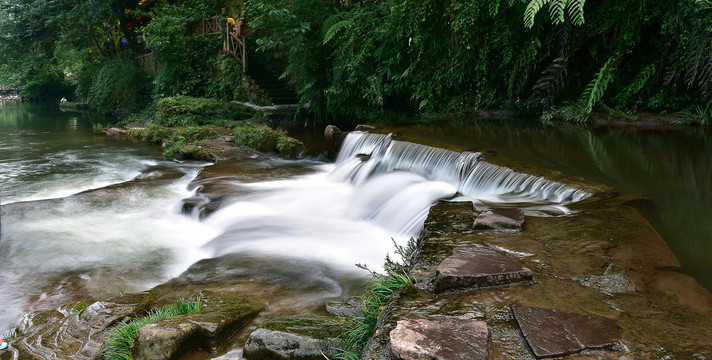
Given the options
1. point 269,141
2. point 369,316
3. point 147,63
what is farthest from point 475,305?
point 147,63

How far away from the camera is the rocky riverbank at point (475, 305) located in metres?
2.37

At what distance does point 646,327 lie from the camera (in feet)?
8.14

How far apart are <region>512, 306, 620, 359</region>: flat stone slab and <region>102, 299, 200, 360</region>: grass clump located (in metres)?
2.41

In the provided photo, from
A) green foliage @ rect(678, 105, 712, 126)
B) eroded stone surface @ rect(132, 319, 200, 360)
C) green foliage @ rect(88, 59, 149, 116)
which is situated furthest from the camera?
green foliage @ rect(88, 59, 149, 116)

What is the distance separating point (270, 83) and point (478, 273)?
16.8 metres

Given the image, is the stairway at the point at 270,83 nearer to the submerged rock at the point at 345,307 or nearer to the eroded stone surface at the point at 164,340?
the submerged rock at the point at 345,307

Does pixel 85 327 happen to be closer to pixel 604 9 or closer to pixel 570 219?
pixel 570 219

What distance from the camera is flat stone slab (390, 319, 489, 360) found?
222 cm

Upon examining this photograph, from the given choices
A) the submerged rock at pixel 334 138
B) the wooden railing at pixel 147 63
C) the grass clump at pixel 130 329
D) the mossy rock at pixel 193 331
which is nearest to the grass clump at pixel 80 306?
the grass clump at pixel 130 329

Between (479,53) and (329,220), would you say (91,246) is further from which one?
(479,53)

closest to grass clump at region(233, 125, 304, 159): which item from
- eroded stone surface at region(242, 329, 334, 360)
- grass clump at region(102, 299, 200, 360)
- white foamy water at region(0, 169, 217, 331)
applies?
white foamy water at region(0, 169, 217, 331)

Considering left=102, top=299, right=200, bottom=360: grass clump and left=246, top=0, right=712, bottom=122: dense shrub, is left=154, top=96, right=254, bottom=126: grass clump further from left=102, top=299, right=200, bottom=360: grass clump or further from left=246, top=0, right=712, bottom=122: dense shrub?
left=102, top=299, right=200, bottom=360: grass clump

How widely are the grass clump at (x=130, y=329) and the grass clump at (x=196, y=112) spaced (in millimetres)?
12301

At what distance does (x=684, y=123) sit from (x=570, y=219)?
5.81 m
